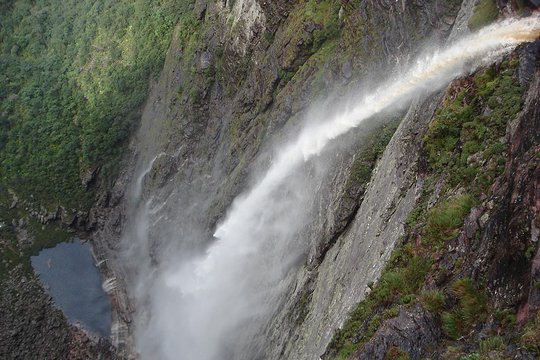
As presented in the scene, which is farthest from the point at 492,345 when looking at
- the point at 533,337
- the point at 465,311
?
the point at 465,311

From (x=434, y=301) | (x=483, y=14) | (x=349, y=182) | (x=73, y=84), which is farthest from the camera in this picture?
(x=73, y=84)

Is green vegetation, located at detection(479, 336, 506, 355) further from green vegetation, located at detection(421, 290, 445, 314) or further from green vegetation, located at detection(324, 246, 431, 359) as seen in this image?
green vegetation, located at detection(324, 246, 431, 359)

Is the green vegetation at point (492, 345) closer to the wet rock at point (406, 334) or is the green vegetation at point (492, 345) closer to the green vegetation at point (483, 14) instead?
the wet rock at point (406, 334)

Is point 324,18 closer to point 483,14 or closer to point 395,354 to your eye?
point 483,14

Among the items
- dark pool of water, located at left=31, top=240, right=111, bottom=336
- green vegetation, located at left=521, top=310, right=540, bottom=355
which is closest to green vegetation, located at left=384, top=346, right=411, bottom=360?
green vegetation, located at left=521, top=310, right=540, bottom=355

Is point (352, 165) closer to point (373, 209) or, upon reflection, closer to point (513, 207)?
point (373, 209)

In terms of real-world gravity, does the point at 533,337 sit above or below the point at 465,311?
below
